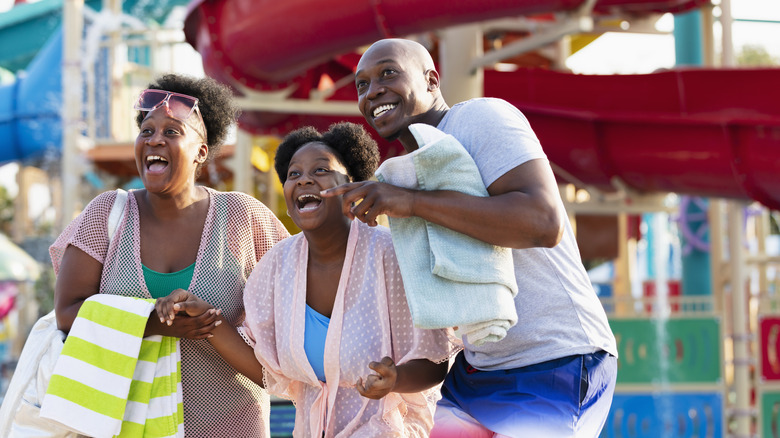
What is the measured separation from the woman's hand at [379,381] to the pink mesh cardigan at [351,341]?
0.19 m

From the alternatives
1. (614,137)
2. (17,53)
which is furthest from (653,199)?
(17,53)

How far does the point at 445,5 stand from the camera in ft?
17.9

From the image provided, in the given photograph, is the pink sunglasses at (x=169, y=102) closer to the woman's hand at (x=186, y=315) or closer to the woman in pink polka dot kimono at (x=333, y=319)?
the woman in pink polka dot kimono at (x=333, y=319)

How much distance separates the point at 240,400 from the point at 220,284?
0.43 meters

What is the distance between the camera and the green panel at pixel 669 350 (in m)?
7.14

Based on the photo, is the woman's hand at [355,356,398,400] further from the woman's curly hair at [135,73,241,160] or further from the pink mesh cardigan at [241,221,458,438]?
the woman's curly hair at [135,73,241,160]

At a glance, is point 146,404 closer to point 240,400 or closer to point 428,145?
point 240,400

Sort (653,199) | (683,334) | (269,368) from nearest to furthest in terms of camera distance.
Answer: (269,368) → (683,334) → (653,199)

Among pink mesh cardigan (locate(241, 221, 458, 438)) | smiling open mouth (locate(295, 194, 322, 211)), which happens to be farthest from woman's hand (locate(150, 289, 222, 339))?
smiling open mouth (locate(295, 194, 322, 211))

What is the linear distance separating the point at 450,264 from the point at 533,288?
0.94ft

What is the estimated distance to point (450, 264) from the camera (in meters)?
2.18

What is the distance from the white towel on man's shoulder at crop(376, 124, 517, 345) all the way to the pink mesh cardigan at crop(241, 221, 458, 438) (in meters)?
0.49

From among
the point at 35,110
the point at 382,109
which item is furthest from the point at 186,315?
the point at 35,110

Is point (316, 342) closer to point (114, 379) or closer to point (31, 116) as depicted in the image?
point (114, 379)
